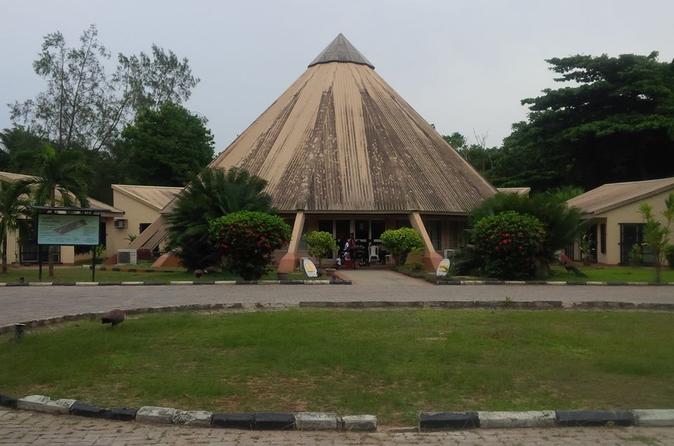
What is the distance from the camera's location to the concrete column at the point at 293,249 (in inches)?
1032

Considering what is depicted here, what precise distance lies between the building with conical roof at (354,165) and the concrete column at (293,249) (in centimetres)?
4

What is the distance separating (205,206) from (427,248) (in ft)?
31.1

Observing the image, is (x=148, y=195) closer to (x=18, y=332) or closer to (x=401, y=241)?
(x=401, y=241)

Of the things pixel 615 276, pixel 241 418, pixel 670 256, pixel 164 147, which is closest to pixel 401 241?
pixel 615 276

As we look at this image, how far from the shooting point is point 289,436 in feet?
18.5

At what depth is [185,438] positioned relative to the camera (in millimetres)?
5582

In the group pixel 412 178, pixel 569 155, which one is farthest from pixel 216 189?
pixel 569 155

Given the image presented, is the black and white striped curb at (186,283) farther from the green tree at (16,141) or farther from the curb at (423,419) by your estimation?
the green tree at (16,141)

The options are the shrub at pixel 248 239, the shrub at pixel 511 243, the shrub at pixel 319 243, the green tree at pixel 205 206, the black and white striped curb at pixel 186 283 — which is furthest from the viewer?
the shrub at pixel 319 243

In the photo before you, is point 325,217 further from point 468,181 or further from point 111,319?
point 111,319

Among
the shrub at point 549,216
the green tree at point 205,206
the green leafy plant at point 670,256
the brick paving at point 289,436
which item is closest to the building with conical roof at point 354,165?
the green tree at point 205,206

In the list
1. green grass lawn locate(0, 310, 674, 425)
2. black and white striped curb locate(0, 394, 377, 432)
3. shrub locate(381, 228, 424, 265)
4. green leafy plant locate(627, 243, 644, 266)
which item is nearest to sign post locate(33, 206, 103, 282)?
shrub locate(381, 228, 424, 265)

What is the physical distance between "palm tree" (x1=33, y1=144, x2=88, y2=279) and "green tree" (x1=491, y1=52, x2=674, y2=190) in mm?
26796

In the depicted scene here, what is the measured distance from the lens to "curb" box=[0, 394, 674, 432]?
5789 mm
